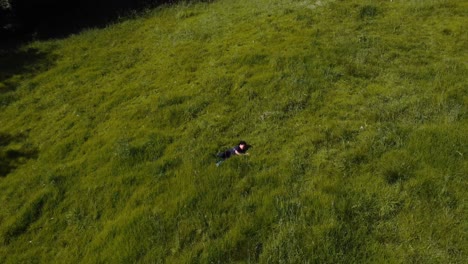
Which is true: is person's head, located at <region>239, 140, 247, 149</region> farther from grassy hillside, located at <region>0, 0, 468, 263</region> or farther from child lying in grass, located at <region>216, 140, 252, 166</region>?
grassy hillside, located at <region>0, 0, 468, 263</region>

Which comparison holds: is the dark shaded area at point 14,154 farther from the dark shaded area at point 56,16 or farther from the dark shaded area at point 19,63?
the dark shaded area at point 56,16

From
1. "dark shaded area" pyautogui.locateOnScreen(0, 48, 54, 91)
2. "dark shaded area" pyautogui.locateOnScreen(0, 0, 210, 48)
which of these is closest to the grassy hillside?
"dark shaded area" pyautogui.locateOnScreen(0, 48, 54, 91)

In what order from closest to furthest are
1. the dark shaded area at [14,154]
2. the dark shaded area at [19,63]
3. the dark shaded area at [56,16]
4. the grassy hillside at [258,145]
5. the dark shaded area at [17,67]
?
the grassy hillside at [258,145], the dark shaded area at [14,154], the dark shaded area at [17,67], the dark shaded area at [19,63], the dark shaded area at [56,16]

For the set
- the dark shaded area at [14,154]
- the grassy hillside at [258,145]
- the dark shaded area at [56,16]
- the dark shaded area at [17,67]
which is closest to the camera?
the grassy hillside at [258,145]

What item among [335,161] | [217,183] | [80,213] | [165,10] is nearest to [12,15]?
[165,10]

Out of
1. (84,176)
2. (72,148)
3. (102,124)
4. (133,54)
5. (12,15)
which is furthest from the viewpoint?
(12,15)

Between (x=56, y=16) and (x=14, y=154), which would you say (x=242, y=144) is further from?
(x=56, y=16)

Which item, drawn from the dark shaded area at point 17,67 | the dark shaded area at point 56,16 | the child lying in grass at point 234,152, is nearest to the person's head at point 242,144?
the child lying in grass at point 234,152

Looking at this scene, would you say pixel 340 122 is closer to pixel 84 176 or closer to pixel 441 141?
pixel 441 141
